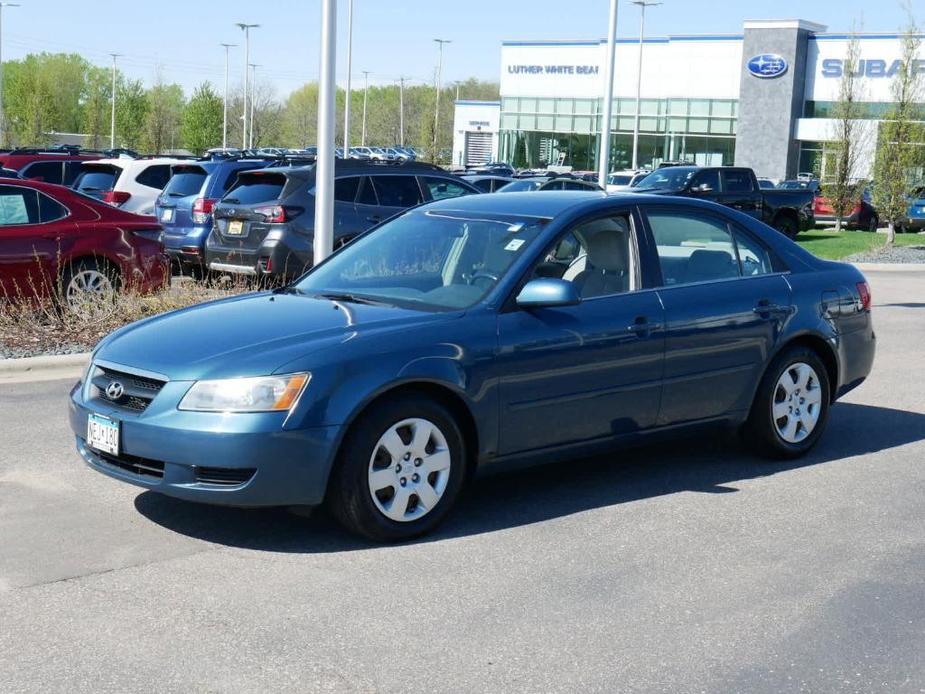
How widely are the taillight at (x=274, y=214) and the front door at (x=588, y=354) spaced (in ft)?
27.7

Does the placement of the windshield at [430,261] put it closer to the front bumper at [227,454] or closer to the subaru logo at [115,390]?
the front bumper at [227,454]

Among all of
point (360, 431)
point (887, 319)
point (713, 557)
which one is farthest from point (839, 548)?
point (887, 319)

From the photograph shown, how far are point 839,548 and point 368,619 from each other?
2.42m

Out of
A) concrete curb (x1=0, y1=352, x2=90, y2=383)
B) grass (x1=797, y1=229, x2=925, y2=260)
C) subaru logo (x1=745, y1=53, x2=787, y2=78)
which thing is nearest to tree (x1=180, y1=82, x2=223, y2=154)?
subaru logo (x1=745, y1=53, x2=787, y2=78)

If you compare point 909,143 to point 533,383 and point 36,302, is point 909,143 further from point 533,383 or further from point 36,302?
point 533,383

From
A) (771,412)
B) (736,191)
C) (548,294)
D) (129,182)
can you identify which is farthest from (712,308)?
(736,191)

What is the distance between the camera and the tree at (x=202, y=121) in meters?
74.7

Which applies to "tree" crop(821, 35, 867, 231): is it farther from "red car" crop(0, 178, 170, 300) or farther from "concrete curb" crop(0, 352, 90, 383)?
"concrete curb" crop(0, 352, 90, 383)

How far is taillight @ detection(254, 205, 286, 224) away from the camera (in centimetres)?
1495

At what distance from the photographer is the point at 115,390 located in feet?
19.4

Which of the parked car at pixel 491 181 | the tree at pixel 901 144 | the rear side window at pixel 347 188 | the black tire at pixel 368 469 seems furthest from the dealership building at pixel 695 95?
the black tire at pixel 368 469

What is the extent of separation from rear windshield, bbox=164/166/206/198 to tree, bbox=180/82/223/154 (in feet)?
189

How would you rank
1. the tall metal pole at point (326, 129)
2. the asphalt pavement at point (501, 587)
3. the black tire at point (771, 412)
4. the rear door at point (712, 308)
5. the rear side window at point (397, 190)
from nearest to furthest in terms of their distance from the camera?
1. the asphalt pavement at point (501, 587)
2. the rear door at point (712, 308)
3. the black tire at point (771, 412)
4. the tall metal pole at point (326, 129)
5. the rear side window at point (397, 190)

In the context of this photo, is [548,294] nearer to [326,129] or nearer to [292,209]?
[326,129]
